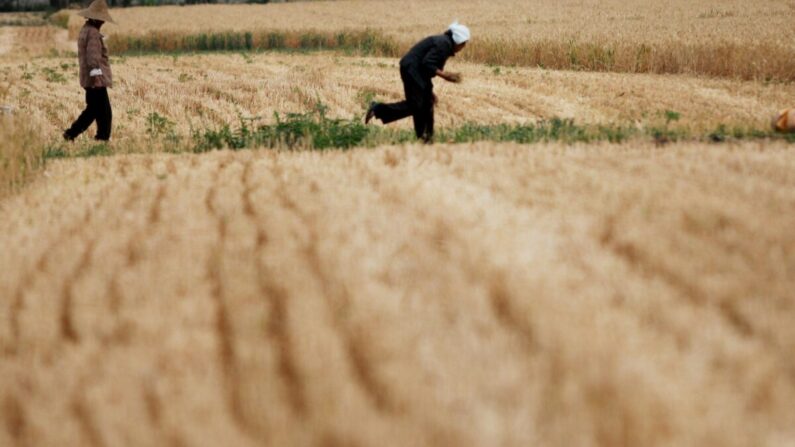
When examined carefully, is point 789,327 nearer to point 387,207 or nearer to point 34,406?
point 387,207

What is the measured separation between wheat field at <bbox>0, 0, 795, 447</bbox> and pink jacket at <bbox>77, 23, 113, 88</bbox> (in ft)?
10.9

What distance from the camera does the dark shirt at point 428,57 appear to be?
927 centimetres

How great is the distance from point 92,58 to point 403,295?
8609mm

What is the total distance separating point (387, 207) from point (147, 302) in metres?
1.63

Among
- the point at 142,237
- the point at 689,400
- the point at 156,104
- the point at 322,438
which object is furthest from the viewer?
the point at 156,104

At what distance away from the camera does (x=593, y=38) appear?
23172 millimetres

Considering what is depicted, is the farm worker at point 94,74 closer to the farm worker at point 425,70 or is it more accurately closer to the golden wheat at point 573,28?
the farm worker at point 425,70

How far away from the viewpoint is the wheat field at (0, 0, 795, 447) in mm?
2732

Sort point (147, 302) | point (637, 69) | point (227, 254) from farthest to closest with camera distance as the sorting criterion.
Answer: point (637, 69) → point (227, 254) → point (147, 302)

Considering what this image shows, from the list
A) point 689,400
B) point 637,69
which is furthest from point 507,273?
point 637,69

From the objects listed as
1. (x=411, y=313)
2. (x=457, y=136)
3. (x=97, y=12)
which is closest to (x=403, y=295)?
(x=411, y=313)

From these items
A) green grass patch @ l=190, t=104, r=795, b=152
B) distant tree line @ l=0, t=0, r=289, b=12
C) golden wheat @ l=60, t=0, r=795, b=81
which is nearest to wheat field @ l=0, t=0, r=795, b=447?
green grass patch @ l=190, t=104, r=795, b=152

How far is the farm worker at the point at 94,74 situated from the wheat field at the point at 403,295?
324 cm

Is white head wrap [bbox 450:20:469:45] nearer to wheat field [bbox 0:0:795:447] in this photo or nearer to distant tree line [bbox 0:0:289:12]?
wheat field [bbox 0:0:795:447]
